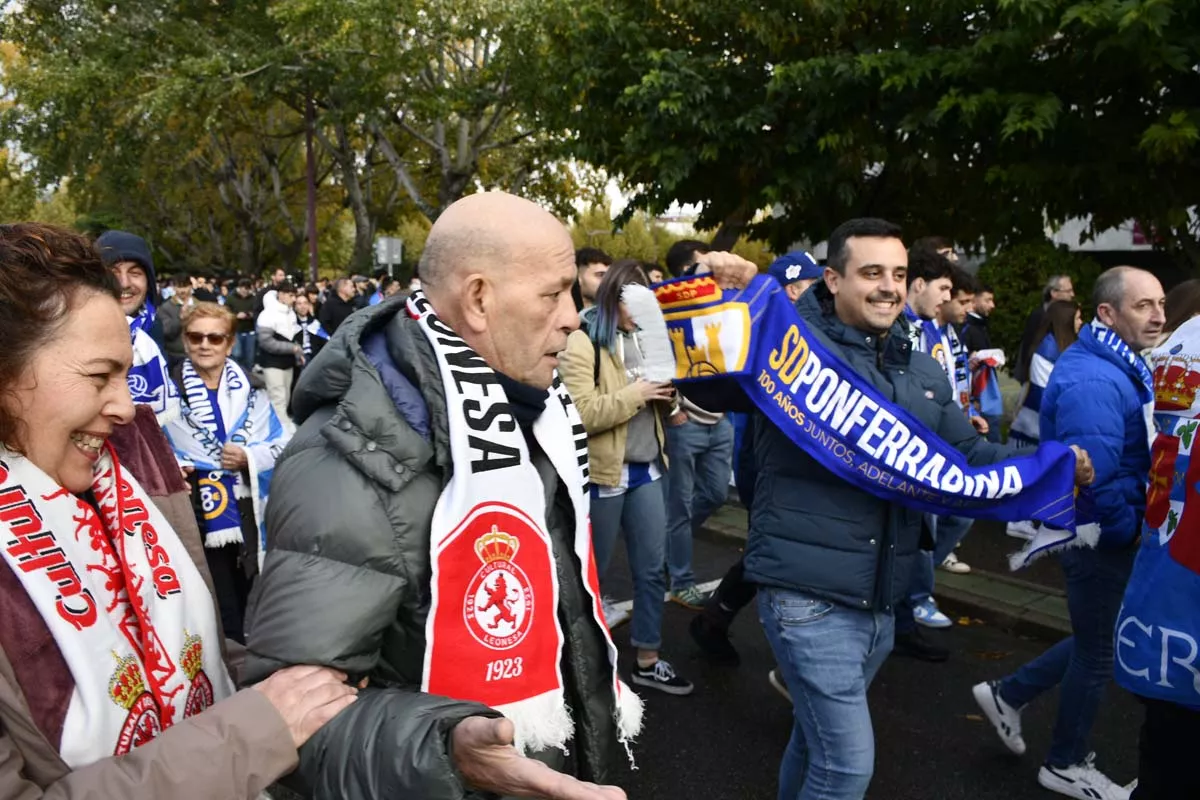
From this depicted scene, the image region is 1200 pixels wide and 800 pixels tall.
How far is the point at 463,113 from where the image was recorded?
22.0 m

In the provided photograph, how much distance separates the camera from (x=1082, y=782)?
3520 millimetres

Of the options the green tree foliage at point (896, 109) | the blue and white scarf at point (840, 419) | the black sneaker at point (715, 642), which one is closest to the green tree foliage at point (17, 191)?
the green tree foliage at point (896, 109)

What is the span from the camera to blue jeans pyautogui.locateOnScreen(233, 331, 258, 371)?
13156 mm

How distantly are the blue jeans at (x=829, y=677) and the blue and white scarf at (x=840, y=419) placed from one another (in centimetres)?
39

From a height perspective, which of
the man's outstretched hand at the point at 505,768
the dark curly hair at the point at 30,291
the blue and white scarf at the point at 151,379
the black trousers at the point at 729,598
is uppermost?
the dark curly hair at the point at 30,291

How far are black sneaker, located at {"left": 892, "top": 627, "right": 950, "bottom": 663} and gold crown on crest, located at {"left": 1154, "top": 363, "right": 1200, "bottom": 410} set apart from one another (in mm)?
2606

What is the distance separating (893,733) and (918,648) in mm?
872

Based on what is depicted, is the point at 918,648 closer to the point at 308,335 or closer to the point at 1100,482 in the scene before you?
the point at 1100,482

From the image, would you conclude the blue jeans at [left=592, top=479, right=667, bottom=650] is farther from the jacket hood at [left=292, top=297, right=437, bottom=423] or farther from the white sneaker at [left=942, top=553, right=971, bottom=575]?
the jacket hood at [left=292, top=297, right=437, bottom=423]

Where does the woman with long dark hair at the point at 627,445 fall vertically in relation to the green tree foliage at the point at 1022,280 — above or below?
below

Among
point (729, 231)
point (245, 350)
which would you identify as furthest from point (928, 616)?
point (245, 350)

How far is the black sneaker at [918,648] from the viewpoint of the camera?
487 centimetres

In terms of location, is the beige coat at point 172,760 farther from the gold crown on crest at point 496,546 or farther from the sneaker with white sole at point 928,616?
the sneaker with white sole at point 928,616

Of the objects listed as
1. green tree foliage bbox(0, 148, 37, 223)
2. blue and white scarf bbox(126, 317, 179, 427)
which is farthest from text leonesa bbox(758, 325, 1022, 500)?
green tree foliage bbox(0, 148, 37, 223)
